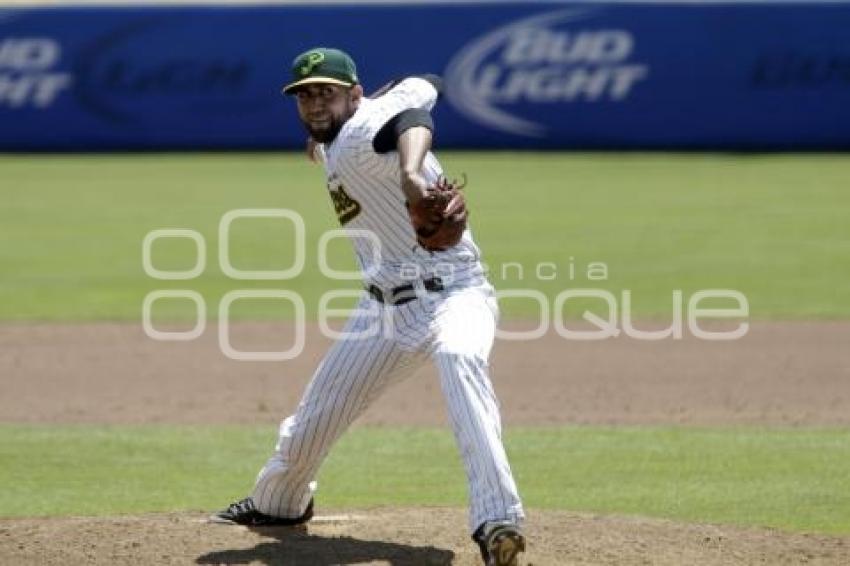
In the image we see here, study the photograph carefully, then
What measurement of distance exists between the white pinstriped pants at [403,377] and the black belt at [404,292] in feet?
0.07

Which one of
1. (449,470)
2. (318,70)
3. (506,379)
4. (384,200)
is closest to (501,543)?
(384,200)

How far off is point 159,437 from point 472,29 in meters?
17.5

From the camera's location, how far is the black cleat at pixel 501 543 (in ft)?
19.0

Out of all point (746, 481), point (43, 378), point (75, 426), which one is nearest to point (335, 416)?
point (746, 481)

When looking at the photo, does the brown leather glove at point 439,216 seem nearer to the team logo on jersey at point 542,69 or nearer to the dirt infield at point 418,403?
the dirt infield at point 418,403

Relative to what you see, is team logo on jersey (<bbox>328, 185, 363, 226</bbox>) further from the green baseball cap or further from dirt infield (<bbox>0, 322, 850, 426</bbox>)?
dirt infield (<bbox>0, 322, 850, 426</bbox>)

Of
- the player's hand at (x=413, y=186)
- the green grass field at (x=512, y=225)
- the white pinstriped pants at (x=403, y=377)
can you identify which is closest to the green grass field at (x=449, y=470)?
the white pinstriped pants at (x=403, y=377)

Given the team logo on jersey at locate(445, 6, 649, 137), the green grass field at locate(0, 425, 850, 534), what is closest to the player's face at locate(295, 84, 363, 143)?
the green grass field at locate(0, 425, 850, 534)

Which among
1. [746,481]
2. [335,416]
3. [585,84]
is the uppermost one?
[585,84]

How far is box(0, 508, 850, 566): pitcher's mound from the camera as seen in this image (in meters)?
6.39

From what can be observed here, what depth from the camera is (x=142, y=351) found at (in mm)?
11945

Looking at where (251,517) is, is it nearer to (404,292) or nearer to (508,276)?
(404,292)

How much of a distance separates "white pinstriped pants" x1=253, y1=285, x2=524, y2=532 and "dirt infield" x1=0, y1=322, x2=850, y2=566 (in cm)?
28

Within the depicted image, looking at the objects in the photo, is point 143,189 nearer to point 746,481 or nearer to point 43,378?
point 43,378
